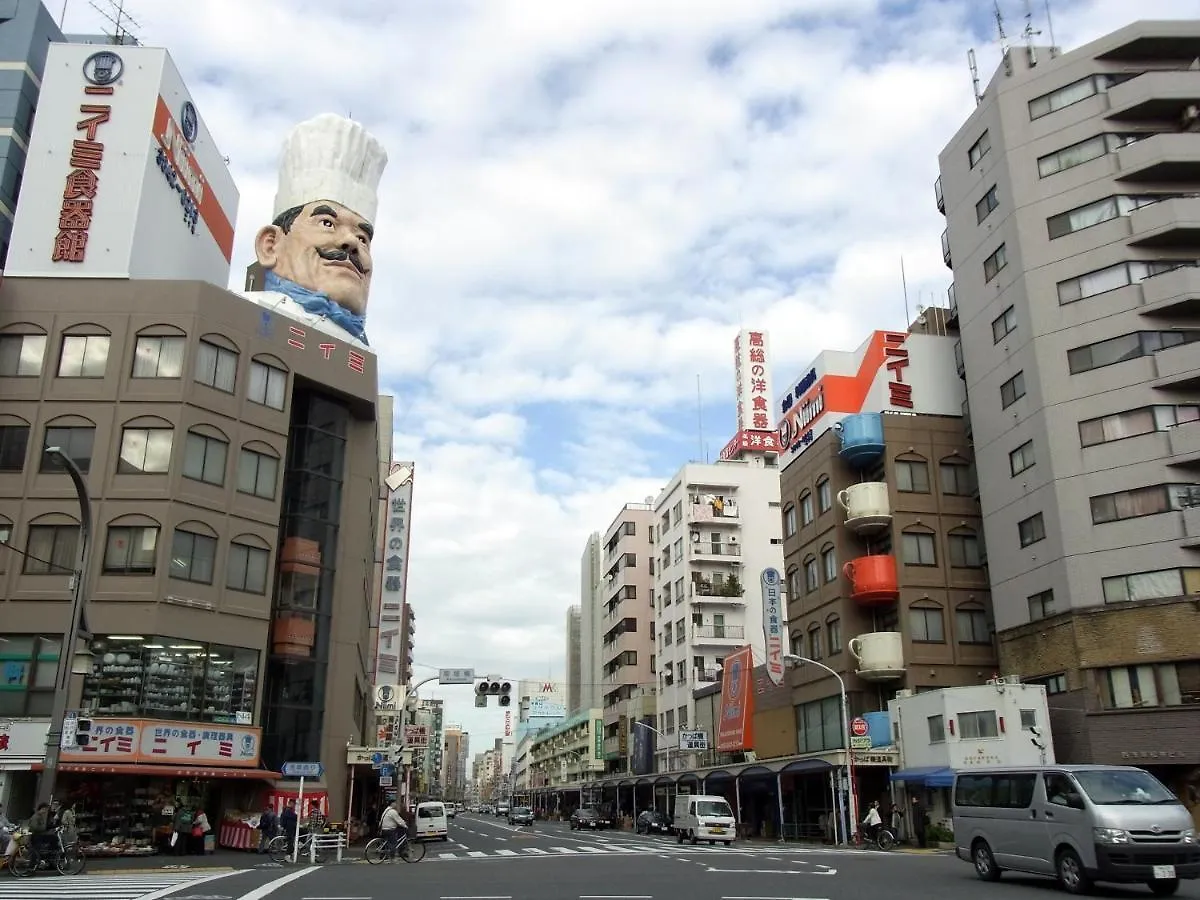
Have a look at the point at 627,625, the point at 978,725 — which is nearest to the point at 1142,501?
the point at 978,725

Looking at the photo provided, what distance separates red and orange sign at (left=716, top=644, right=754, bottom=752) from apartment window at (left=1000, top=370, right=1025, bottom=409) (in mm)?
22321

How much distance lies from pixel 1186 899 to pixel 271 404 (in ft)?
114

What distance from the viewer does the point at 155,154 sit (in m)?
40.0

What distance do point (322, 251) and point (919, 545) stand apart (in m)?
32.8

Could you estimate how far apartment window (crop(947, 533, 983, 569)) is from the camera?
44188mm

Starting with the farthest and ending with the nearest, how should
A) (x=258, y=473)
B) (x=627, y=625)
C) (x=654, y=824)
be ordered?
1. (x=627, y=625)
2. (x=654, y=824)
3. (x=258, y=473)

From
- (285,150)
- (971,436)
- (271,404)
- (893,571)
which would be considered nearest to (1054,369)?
(971,436)

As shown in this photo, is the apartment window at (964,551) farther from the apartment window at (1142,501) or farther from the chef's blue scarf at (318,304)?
the chef's blue scarf at (318,304)

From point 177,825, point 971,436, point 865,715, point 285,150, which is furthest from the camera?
point 285,150

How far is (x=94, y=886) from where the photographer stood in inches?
776

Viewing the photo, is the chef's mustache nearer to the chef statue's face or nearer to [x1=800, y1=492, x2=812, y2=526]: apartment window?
the chef statue's face

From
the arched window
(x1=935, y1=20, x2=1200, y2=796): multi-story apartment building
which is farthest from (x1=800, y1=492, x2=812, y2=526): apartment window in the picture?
(x1=935, y1=20, x2=1200, y2=796): multi-story apartment building

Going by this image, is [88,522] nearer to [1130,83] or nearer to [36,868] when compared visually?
→ [36,868]

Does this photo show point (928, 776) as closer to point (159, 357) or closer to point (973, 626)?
point (973, 626)
